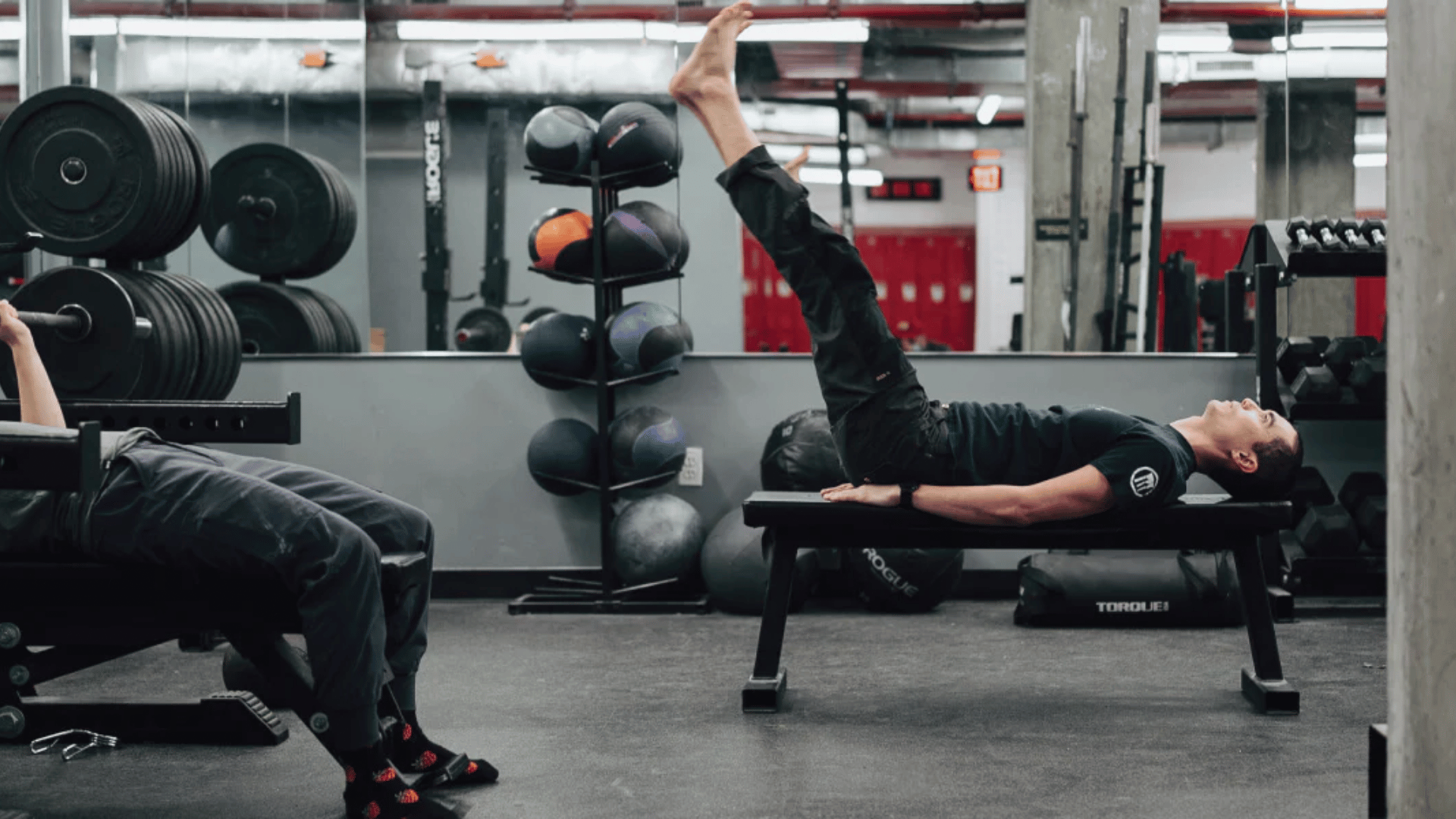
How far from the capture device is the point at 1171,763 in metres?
2.33

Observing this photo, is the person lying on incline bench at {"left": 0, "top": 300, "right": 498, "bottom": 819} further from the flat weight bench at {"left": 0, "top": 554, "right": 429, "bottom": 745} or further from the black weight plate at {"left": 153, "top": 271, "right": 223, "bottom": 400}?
the black weight plate at {"left": 153, "top": 271, "right": 223, "bottom": 400}

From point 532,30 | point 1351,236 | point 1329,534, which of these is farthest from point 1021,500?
point 532,30

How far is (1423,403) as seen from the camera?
4.47ft

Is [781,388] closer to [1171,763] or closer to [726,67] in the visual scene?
[726,67]

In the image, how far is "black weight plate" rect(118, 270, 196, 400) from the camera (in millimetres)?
3109

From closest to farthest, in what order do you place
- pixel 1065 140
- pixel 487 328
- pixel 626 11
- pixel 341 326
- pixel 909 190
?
pixel 341 326 → pixel 1065 140 → pixel 487 328 → pixel 626 11 → pixel 909 190

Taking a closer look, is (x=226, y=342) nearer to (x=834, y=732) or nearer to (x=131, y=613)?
(x=131, y=613)

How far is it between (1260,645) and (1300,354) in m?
1.66

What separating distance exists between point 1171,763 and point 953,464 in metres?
0.71

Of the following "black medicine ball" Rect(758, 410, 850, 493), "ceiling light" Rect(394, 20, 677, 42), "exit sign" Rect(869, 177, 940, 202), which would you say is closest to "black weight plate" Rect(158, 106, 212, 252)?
"black medicine ball" Rect(758, 410, 850, 493)

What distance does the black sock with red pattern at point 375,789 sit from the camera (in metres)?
1.91

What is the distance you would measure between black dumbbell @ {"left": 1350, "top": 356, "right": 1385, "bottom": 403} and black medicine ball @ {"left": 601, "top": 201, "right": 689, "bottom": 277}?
2.10m

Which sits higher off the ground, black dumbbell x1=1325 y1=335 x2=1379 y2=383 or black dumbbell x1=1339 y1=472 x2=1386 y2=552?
black dumbbell x1=1325 y1=335 x2=1379 y2=383

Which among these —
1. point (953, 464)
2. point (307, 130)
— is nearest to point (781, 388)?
point (953, 464)
